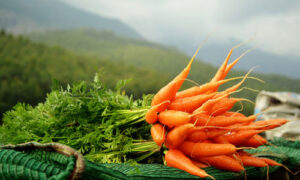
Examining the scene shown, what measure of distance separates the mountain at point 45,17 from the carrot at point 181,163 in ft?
214

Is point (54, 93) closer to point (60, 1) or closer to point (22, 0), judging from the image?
point (22, 0)

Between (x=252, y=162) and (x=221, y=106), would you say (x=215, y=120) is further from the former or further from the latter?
(x=252, y=162)

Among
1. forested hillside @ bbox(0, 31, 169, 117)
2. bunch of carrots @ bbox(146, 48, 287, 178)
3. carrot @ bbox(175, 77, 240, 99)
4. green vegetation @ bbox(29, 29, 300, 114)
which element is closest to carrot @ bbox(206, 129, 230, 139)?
bunch of carrots @ bbox(146, 48, 287, 178)

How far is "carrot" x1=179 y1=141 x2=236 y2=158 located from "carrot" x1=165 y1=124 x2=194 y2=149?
0.06 m

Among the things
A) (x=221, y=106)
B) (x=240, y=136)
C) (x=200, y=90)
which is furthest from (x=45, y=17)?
(x=240, y=136)

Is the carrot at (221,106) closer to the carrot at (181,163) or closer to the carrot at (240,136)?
the carrot at (240,136)

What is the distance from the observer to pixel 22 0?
9394 centimetres

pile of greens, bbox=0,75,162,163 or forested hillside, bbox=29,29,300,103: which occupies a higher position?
forested hillside, bbox=29,29,300,103

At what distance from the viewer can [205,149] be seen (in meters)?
1.11

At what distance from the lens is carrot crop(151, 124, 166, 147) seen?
3.48 feet

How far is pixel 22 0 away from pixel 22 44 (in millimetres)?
103059

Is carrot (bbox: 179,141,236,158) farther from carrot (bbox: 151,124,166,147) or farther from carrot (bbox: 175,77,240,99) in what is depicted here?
carrot (bbox: 175,77,240,99)

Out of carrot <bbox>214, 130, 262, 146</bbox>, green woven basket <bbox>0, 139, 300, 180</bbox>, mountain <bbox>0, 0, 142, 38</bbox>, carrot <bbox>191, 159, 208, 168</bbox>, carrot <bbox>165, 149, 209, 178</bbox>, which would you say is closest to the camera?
green woven basket <bbox>0, 139, 300, 180</bbox>

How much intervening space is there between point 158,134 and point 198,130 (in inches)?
9.7
